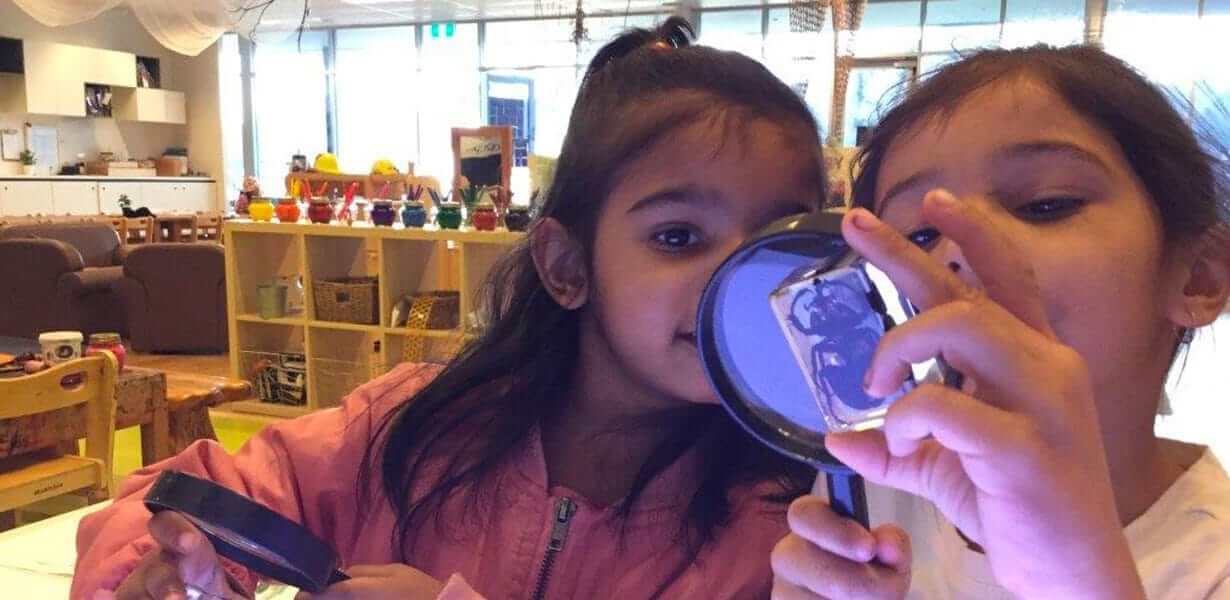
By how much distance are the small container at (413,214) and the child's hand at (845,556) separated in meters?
3.55

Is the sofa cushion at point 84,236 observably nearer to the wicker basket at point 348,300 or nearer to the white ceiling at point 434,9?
the white ceiling at point 434,9

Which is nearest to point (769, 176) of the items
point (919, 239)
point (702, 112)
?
point (702, 112)

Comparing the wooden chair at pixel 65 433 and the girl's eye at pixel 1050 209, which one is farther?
the wooden chair at pixel 65 433

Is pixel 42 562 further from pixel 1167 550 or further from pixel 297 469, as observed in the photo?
pixel 1167 550

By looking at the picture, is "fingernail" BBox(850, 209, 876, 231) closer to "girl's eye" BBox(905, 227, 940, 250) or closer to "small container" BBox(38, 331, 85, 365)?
"girl's eye" BBox(905, 227, 940, 250)

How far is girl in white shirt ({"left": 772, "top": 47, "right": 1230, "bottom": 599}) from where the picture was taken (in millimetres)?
441

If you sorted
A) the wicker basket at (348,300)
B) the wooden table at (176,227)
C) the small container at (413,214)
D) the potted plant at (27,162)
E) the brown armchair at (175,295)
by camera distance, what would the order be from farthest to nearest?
1. the potted plant at (27,162)
2. the wooden table at (176,227)
3. the brown armchair at (175,295)
4. the wicker basket at (348,300)
5. the small container at (413,214)

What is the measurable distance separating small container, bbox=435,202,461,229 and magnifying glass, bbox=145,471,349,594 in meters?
3.19

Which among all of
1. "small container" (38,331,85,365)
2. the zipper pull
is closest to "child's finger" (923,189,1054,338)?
the zipper pull

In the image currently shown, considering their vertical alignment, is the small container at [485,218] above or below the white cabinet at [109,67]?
below

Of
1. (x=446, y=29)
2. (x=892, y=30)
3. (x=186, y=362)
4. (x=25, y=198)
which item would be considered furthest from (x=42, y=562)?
(x=446, y=29)

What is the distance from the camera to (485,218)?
12.4ft

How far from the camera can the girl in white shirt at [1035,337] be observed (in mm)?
441

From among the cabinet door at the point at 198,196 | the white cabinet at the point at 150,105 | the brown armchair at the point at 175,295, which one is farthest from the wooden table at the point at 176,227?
the brown armchair at the point at 175,295
